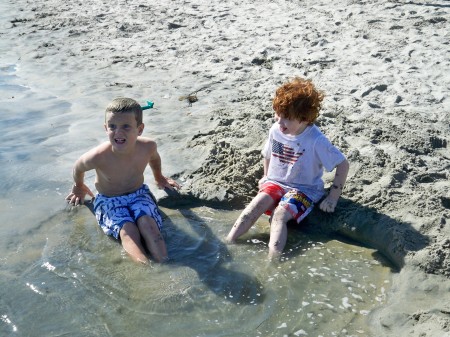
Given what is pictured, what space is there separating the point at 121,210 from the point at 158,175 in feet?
1.77

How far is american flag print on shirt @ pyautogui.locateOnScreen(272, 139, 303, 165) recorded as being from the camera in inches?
167

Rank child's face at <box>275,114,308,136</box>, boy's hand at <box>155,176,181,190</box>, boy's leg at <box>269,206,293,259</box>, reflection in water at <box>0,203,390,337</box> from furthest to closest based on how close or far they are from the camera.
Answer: boy's hand at <box>155,176,181,190</box> → child's face at <box>275,114,308,136</box> → boy's leg at <box>269,206,293,259</box> → reflection in water at <box>0,203,390,337</box>

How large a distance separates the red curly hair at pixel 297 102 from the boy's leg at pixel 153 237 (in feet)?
3.72

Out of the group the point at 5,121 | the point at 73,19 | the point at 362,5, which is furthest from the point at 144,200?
the point at 73,19

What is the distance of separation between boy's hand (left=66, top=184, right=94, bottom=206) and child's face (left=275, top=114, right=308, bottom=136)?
1543mm

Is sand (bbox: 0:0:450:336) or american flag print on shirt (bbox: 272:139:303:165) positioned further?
american flag print on shirt (bbox: 272:139:303:165)

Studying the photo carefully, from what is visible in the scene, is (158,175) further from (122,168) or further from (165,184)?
(122,168)

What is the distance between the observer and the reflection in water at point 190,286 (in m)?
3.32

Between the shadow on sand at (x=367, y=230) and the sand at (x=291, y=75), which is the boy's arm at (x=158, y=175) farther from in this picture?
the shadow on sand at (x=367, y=230)

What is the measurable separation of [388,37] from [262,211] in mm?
4382

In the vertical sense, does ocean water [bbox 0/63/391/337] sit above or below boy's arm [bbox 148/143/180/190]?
below

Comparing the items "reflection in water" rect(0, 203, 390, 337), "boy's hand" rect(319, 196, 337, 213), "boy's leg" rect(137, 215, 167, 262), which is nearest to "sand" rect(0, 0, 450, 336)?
"boy's hand" rect(319, 196, 337, 213)

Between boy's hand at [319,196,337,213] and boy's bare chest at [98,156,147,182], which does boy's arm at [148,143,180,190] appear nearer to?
boy's bare chest at [98,156,147,182]

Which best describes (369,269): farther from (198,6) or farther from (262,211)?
(198,6)
